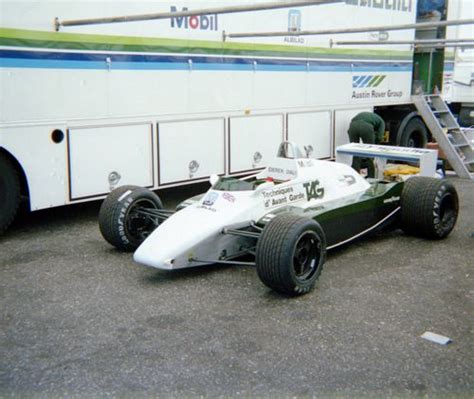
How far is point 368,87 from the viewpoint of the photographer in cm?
1205

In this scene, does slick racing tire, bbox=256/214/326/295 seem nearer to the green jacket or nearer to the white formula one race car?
the white formula one race car

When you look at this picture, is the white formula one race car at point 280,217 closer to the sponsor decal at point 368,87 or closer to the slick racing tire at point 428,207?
the slick racing tire at point 428,207

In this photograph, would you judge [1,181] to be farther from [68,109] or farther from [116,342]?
[116,342]

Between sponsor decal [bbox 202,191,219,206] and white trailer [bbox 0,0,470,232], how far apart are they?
2.11m

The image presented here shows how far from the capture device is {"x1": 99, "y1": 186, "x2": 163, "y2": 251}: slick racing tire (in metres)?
6.27

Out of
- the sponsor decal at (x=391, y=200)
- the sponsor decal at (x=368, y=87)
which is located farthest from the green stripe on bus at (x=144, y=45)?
the sponsor decal at (x=391, y=200)

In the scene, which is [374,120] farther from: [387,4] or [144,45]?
[144,45]

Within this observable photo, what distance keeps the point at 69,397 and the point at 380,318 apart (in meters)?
2.29

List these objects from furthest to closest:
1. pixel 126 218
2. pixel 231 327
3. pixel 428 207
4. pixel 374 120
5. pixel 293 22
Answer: pixel 374 120 < pixel 293 22 < pixel 428 207 < pixel 126 218 < pixel 231 327

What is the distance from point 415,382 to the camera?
12.5 ft

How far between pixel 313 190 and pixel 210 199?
1136mm

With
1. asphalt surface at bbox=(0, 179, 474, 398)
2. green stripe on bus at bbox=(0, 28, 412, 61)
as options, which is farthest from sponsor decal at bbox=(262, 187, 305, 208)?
green stripe on bus at bbox=(0, 28, 412, 61)

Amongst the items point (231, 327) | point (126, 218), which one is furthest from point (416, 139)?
point (231, 327)

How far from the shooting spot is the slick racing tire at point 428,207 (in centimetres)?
675
